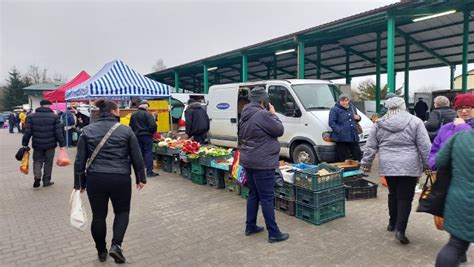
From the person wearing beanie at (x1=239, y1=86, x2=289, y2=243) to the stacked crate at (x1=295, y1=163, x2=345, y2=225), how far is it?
0.67m

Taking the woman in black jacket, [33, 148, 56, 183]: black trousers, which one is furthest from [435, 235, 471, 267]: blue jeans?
[33, 148, 56, 183]: black trousers

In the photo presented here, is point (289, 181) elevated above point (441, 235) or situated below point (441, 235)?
above

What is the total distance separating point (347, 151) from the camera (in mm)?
7559

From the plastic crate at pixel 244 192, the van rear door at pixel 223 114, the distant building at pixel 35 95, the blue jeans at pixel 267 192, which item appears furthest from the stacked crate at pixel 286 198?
the distant building at pixel 35 95

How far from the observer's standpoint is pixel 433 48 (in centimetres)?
1870

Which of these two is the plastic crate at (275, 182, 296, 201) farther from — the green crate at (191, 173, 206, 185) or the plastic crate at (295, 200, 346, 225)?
the green crate at (191, 173, 206, 185)

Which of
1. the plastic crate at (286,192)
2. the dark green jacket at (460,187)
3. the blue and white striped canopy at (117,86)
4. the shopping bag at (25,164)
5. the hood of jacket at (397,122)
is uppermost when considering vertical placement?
the blue and white striped canopy at (117,86)

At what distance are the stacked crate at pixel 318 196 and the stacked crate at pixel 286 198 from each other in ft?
0.33

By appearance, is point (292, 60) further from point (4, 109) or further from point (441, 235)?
point (4, 109)

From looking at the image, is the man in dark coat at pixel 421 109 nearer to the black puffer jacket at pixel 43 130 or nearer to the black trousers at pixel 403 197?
the black trousers at pixel 403 197

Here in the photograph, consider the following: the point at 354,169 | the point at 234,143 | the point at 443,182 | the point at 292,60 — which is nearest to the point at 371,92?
the point at 292,60

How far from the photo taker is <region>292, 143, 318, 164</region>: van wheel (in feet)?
25.5

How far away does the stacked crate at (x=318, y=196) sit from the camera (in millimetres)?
4789

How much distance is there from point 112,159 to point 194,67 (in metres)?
22.3
